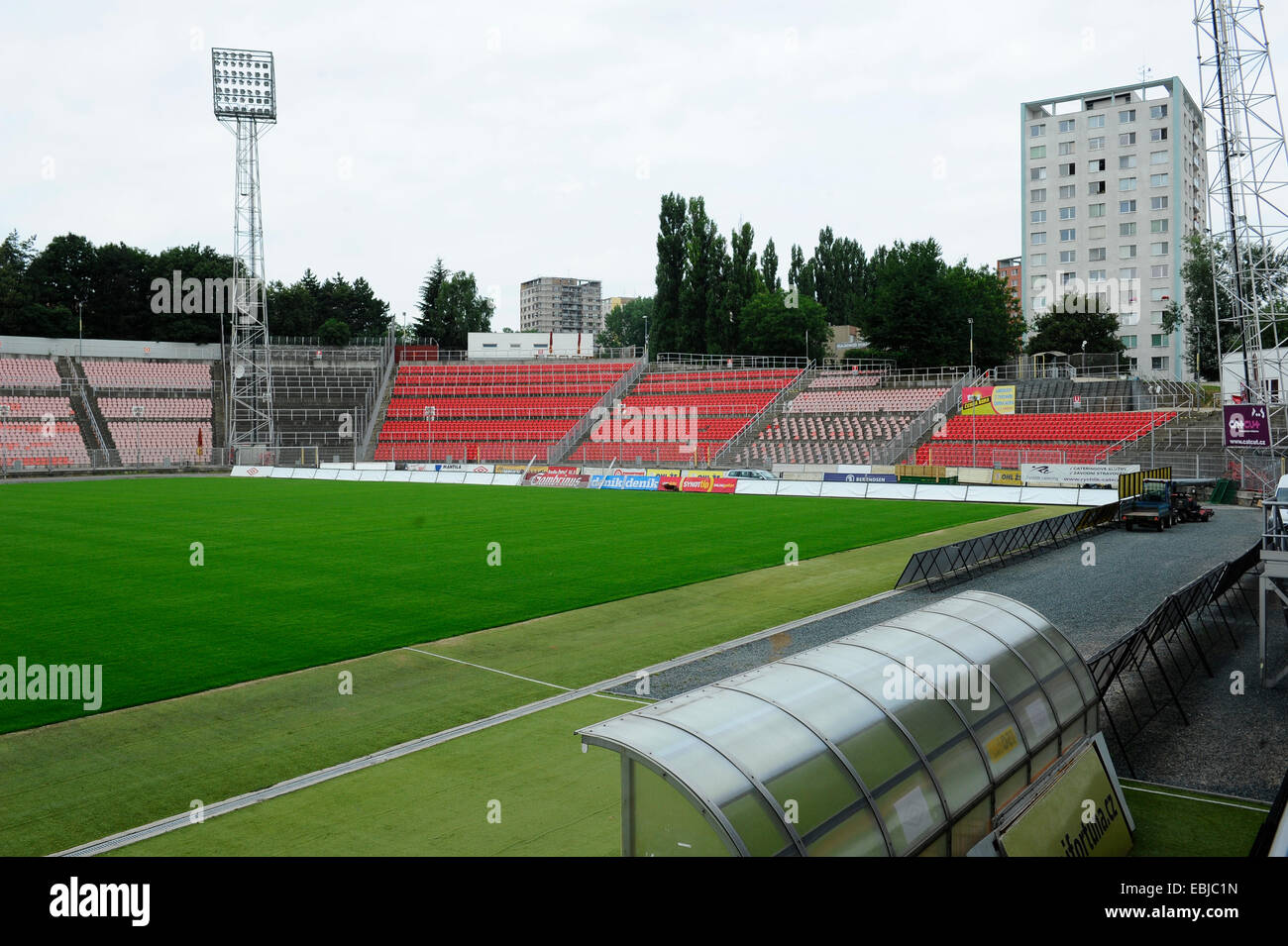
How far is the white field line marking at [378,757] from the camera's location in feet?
25.6

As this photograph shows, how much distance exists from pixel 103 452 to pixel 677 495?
43917 mm

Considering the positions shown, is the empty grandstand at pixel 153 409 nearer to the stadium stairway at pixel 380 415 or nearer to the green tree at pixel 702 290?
the stadium stairway at pixel 380 415

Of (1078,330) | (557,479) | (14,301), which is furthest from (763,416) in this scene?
(14,301)

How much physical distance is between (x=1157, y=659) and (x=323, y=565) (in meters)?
17.7

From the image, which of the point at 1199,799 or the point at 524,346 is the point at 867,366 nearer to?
the point at 524,346

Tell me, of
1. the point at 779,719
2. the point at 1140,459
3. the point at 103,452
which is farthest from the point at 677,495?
the point at 103,452

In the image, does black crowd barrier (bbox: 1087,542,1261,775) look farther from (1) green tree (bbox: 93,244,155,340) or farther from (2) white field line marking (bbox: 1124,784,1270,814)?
(1) green tree (bbox: 93,244,155,340)

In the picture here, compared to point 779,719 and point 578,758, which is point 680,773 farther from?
point 578,758

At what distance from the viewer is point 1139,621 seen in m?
15.8

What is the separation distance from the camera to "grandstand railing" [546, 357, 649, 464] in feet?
211

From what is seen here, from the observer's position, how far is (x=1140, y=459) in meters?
46.1

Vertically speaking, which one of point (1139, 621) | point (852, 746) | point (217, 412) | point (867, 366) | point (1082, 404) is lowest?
point (1139, 621)

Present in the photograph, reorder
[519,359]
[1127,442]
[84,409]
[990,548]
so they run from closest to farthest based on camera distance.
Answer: [990,548]
[1127,442]
[84,409]
[519,359]
